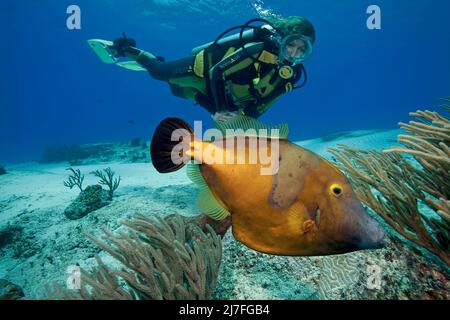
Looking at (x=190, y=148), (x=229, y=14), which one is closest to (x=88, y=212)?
(x=190, y=148)

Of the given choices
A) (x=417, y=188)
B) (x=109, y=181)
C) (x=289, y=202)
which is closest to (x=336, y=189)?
(x=289, y=202)

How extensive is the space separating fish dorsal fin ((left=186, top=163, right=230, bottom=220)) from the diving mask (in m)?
3.79

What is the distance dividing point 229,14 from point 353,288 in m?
45.8

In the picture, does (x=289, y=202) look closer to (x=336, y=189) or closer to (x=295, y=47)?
(x=336, y=189)

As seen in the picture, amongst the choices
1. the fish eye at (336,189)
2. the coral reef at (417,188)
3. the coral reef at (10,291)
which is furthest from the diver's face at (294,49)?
the coral reef at (10,291)

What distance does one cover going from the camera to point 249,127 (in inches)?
61.2

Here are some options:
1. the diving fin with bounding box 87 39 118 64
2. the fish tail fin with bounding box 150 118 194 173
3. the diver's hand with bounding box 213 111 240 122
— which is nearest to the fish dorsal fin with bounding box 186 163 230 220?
the fish tail fin with bounding box 150 118 194 173

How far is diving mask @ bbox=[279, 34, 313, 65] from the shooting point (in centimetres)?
457

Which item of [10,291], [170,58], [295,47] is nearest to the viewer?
[10,291]

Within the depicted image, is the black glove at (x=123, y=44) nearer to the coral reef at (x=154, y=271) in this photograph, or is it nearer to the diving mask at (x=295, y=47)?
the diving mask at (x=295, y=47)

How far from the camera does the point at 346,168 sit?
2602mm

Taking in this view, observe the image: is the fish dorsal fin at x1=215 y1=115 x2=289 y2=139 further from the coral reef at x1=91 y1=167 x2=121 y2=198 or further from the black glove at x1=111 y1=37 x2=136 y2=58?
the black glove at x1=111 y1=37 x2=136 y2=58

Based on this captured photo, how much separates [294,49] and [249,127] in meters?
3.72

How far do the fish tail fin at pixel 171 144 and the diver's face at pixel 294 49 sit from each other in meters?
3.80
